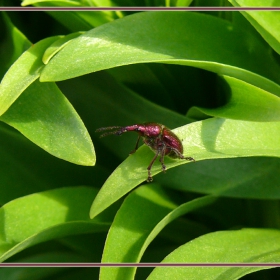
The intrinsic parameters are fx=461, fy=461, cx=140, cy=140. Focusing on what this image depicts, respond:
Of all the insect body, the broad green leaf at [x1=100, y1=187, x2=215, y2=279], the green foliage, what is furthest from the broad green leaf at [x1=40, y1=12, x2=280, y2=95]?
the broad green leaf at [x1=100, y1=187, x2=215, y2=279]

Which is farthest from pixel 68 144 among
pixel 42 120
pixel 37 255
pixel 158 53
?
pixel 37 255

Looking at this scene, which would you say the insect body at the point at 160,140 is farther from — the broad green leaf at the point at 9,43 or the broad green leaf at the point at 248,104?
the broad green leaf at the point at 9,43

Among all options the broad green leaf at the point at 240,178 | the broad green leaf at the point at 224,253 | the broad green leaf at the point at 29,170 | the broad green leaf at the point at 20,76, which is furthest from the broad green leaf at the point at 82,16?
the broad green leaf at the point at 224,253

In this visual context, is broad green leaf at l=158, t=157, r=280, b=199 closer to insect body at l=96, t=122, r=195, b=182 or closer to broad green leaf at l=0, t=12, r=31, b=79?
insect body at l=96, t=122, r=195, b=182

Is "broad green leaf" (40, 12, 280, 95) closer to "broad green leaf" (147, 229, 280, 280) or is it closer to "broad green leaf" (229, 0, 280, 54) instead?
"broad green leaf" (229, 0, 280, 54)

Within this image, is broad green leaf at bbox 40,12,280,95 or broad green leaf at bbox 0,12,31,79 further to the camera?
broad green leaf at bbox 0,12,31,79

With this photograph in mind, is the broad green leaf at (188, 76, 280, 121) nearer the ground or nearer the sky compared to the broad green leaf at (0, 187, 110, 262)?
nearer the sky

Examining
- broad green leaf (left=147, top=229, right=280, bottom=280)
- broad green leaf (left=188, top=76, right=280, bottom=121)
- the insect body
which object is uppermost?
broad green leaf (left=188, top=76, right=280, bottom=121)
